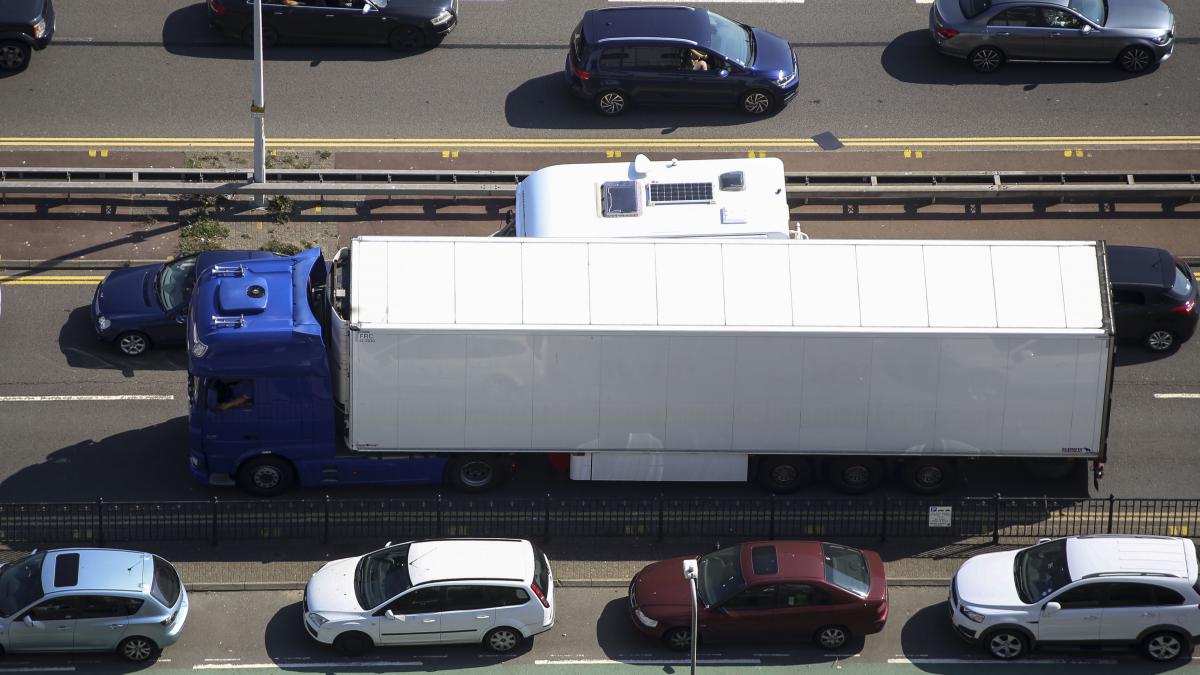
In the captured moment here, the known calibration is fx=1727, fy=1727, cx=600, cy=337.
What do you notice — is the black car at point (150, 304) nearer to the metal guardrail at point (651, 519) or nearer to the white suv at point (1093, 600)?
the metal guardrail at point (651, 519)

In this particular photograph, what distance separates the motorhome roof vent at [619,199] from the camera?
27.0m

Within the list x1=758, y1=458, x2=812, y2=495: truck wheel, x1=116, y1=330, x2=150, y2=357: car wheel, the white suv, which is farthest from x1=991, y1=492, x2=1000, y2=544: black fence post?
x1=116, y1=330, x2=150, y2=357: car wheel

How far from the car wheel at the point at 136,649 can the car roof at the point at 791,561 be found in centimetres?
809

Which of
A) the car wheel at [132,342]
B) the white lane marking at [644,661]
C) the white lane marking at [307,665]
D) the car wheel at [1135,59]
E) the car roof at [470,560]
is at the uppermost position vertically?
the car wheel at [1135,59]

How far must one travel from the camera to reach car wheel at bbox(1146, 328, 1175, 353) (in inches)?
1136

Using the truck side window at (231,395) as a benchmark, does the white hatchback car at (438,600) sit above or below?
below

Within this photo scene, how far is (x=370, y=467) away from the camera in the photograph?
85.4ft

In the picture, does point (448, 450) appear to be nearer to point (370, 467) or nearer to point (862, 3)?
point (370, 467)

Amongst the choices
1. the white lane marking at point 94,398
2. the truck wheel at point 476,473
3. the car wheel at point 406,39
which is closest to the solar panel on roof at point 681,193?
the truck wheel at point 476,473

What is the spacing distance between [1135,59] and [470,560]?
19274 mm

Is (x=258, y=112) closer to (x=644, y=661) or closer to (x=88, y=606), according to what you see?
(x=88, y=606)

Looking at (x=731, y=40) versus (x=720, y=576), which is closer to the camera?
(x=720, y=576)

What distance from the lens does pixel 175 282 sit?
28.9m

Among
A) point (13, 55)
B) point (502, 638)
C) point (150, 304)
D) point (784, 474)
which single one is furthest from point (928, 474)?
point (13, 55)
